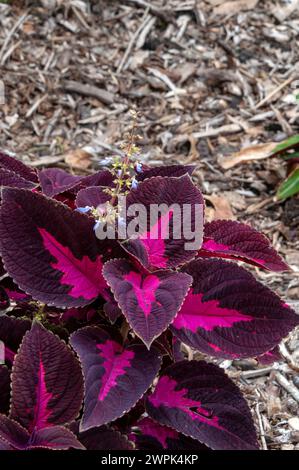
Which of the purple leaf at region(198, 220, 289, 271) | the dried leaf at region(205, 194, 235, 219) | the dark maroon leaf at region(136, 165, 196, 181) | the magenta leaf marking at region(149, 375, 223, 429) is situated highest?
the dark maroon leaf at region(136, 165, 196, 181)

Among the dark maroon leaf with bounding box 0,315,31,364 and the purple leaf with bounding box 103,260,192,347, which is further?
the dark maroon leaf with bounding box 0,315,31,364

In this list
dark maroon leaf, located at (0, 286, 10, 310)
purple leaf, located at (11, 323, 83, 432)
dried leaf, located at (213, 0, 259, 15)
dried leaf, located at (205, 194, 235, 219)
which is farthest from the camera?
dried leaf, located at (213, 0, 259, 15)

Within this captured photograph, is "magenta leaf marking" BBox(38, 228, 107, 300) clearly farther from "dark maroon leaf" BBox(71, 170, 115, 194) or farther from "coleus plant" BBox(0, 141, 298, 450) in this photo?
"dark maroon leaf" BBox(71, 170, 115, 194)

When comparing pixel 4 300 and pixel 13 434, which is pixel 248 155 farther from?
pixel 13 434

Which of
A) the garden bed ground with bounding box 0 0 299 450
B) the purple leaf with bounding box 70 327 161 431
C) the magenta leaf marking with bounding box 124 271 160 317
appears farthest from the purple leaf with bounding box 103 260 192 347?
the garden bed ground with bounding box 0 0 299 450

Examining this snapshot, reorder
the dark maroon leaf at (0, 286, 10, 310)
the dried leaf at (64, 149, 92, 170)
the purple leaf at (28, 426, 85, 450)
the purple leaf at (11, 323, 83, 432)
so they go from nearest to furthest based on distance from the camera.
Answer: the purple leaf at (28, 426, 85, 450) → the purple leaf at (11, 323, 83, 432) → the dark maroon leaf at (0, 286, 10, 310) → the dried leaf at (64, 149, 92, 170)

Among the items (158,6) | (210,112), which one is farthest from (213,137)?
(158,6)

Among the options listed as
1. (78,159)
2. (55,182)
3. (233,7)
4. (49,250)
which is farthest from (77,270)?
(233,7)
